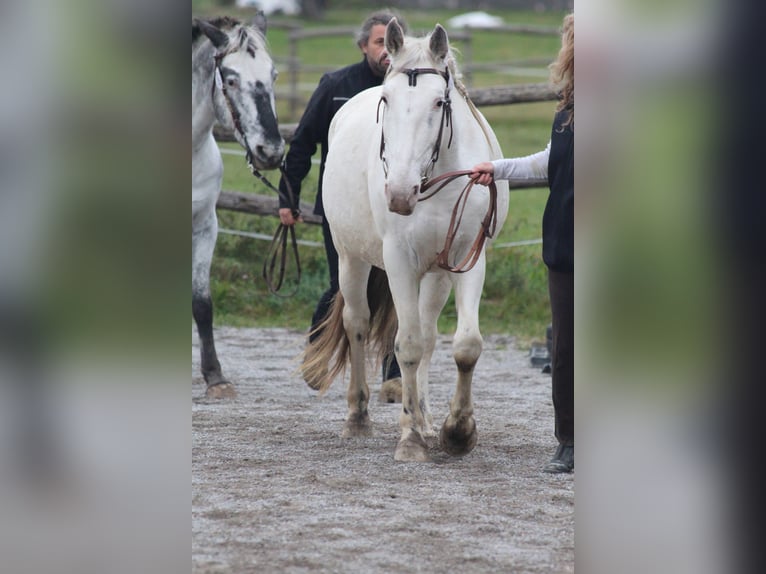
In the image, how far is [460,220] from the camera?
14.5 feet

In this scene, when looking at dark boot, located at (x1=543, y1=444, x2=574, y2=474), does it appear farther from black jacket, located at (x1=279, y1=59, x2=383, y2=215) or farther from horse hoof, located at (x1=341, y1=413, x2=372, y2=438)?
black jacket, located at (x1=279, y1=59, x2=383, y2=215)

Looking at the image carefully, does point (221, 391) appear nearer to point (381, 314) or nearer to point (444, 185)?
point (381, 314)

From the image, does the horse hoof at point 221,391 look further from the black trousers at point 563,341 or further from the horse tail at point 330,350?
the black trousers at point 563,341

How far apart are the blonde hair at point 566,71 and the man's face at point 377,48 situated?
6.32 ft

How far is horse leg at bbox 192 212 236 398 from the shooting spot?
6.07 meters

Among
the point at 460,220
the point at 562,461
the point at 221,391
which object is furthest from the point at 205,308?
the point at 562,461

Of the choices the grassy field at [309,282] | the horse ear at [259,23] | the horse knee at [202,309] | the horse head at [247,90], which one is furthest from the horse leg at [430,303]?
the grassy field at [309,282]

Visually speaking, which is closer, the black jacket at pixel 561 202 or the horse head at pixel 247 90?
the black jacket at pixel 561 202

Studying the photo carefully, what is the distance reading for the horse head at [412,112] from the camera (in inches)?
160

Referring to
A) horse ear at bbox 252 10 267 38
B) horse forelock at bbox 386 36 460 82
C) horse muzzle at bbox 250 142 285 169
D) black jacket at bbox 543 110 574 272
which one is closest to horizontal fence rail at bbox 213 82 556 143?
horse ear at bbox 252 10 267 38

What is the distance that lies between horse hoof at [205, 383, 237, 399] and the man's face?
1.86m
